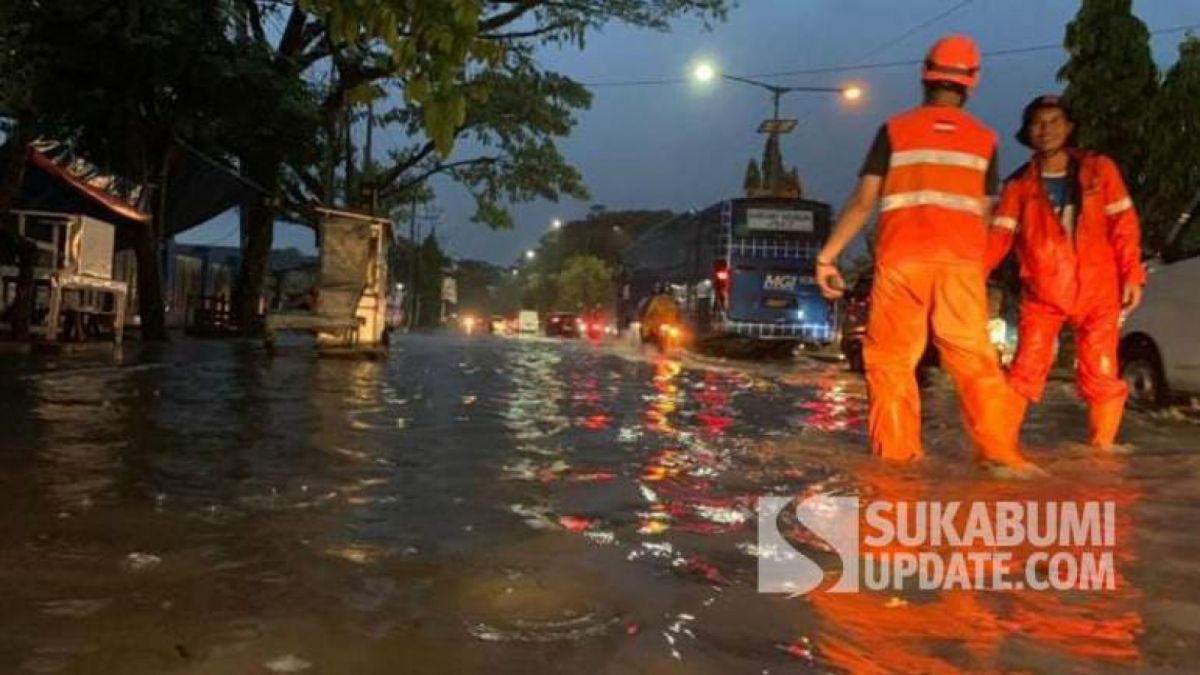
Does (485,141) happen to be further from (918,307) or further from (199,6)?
(918,307)

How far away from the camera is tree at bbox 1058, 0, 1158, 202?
71.1 ft

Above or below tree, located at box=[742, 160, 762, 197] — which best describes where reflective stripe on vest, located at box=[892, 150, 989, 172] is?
below

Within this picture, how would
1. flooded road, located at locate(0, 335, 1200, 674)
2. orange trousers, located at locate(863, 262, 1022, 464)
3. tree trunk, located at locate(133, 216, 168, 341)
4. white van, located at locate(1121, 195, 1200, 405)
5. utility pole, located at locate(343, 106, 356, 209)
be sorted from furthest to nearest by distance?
utility pole, located at locate(343, 106, 356, 209), tree trunk, located at locate(133, 216, 168, 341), white van, located at locate(1121, 195, 1200, 405), orange trousers, located at locate(863, 262, 1022, 464), flooded road, located at locate(0, 335, 1200, 674)

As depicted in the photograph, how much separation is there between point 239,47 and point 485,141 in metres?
16.2

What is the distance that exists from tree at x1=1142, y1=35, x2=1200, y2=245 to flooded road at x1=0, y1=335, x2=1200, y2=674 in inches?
541

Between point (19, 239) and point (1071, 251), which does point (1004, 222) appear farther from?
point (19, 239)

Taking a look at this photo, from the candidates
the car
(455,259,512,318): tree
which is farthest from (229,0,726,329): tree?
(455,259,512,318): tree

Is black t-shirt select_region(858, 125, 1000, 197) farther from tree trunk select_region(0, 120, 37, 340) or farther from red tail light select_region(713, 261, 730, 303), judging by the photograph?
red tail light select_region(713, 261, 730, 303)

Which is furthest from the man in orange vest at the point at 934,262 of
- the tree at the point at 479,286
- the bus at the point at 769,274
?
the tree at the point at 479,286

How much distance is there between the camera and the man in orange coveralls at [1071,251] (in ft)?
22.9

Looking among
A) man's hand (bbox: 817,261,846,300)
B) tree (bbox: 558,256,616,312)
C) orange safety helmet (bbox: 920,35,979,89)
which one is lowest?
man's hand (bbox: 817,261,846,300)

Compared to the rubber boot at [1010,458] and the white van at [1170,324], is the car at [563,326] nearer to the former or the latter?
the white van at [1170,324]

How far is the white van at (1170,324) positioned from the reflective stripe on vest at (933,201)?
4.60m

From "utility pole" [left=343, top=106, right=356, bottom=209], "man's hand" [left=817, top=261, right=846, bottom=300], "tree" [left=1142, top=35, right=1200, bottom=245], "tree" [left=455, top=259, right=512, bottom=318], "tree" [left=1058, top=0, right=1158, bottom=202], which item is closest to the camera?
"man's hand" [left=817, top=261, right=846, bottom=300]
